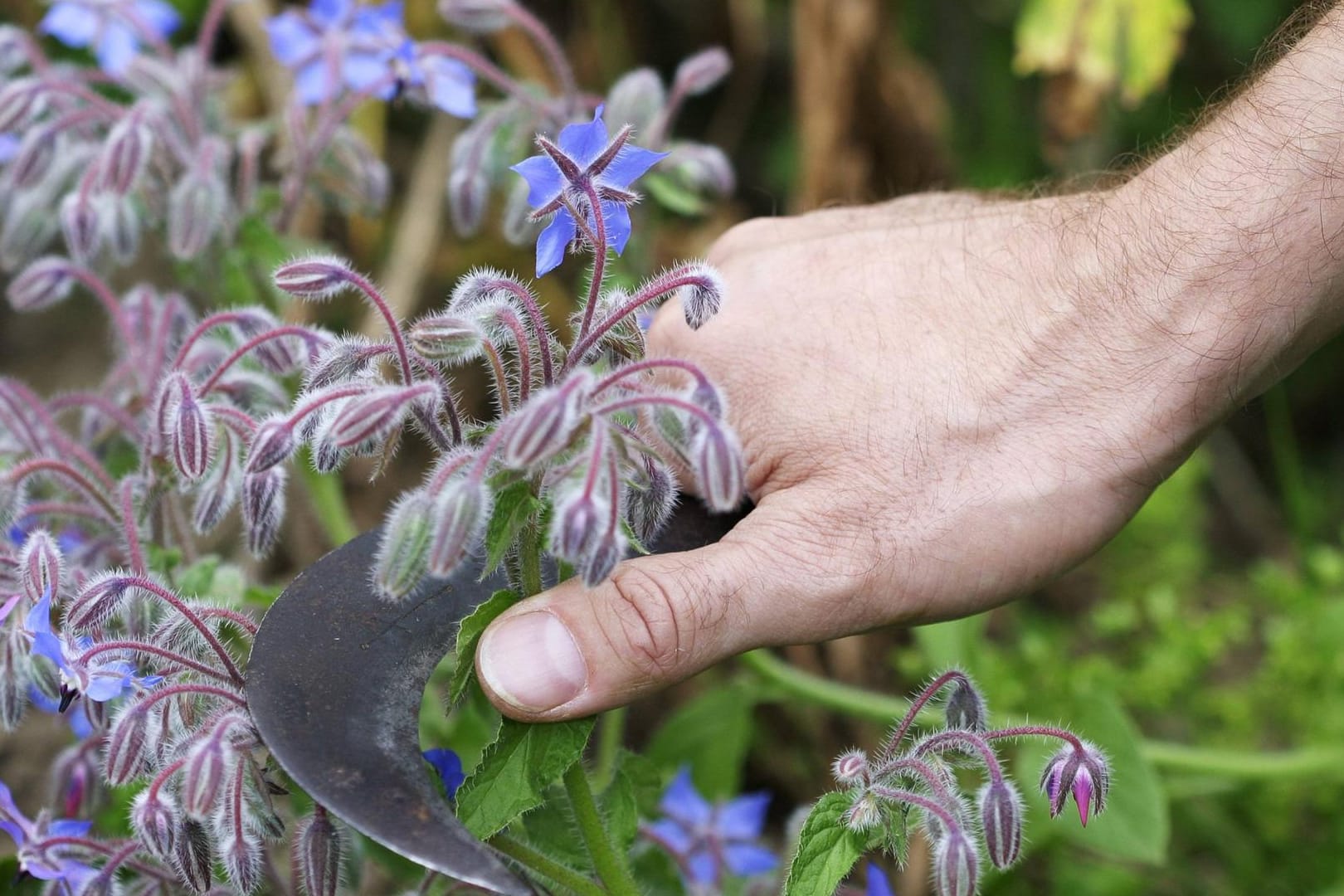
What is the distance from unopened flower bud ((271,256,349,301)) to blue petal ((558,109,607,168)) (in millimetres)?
258

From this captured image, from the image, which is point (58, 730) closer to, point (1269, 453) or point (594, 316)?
point (594, 316)

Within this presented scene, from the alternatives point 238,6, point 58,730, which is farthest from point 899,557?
point 238,6

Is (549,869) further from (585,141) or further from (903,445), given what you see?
(585,141)

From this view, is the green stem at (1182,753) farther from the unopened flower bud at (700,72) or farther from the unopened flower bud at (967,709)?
the unopened flower bud at (700,72)

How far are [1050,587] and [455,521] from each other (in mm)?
2757

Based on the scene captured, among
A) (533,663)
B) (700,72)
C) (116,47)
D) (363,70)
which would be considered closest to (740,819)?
(533,663)

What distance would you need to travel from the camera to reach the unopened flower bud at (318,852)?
140 centimetres

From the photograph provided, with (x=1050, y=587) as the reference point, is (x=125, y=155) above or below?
above

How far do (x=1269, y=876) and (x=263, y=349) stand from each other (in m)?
2.12

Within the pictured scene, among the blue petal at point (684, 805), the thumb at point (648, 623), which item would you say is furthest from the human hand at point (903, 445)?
the blue petal at point (684, 805)

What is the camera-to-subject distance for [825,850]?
4.56 ft

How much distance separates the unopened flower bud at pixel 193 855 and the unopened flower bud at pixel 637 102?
48.4 inches

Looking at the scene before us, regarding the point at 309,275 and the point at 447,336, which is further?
the point at 309,275

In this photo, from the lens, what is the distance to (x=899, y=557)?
59.4 inches
